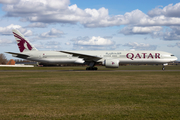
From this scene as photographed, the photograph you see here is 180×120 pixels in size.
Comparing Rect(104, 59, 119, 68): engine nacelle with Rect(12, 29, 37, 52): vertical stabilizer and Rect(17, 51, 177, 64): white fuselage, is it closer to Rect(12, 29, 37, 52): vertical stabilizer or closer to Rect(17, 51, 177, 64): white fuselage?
Rect(17, 51, 177, 64): white fuselage

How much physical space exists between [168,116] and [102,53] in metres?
32.4

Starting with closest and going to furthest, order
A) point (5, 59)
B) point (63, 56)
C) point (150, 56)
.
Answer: point (150, 56), point (63, 56), point (5, 59)

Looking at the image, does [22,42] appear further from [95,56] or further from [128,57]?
[128,57]

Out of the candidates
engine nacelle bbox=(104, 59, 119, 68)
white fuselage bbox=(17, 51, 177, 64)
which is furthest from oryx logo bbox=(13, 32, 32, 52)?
engine nacelle bbox=(104, 59, 119, 68)

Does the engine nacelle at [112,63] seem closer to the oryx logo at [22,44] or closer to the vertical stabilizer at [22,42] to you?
the vertical stabilizer at [22,42]

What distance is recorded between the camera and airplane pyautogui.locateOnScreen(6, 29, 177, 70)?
36.4m

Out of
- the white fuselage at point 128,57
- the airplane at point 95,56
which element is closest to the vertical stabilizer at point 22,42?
the airplane at point 95,56

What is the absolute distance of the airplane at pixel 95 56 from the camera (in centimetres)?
3641

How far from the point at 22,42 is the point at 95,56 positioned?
1540 cm

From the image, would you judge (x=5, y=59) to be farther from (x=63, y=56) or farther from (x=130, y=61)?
(x=130, y=61)

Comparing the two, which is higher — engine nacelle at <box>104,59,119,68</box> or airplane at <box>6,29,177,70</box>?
airplane at <box>6,29,177,70</box>

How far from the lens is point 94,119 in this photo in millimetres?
6191

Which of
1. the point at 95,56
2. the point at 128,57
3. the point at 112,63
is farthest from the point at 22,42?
the point at 128,57

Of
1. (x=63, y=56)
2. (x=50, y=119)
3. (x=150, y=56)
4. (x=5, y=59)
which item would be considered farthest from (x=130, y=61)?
(x=5, y=59)
